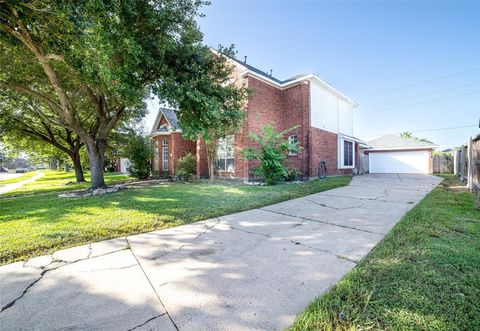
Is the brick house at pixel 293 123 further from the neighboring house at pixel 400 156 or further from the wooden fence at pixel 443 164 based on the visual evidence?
the wooden fence at pixel 443 164

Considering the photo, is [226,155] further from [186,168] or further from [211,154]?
[186,168]

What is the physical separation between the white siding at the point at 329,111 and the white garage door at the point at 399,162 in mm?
7058

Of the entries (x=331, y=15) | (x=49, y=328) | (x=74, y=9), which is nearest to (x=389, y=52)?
(x=331, y=15)

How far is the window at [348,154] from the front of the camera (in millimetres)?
14885

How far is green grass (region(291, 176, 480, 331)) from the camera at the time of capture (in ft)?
4.76

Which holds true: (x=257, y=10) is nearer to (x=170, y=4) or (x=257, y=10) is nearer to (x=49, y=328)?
(x=170, y=4)

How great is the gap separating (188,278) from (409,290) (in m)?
2.03

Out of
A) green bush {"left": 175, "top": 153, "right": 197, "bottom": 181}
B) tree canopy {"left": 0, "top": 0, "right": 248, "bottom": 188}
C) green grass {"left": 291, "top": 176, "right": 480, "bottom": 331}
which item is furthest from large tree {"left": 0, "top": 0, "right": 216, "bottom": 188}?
green grass {"left": 291, "top": 176, "right": 480, "bottom": 331}

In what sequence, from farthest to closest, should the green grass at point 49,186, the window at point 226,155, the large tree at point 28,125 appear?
the window at point 226,155
the large tree at point 28,125
the green grass at point 49,186

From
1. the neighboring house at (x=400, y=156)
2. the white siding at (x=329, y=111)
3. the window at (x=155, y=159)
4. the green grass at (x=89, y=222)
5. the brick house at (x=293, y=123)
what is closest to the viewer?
the green grass at (x=89, y=222)

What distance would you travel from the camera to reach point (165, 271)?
2.25 metres

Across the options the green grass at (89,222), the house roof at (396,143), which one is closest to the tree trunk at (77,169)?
the green grass at (89,222)

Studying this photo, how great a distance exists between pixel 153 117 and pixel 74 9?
14611mm

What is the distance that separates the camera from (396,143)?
20516 mm
